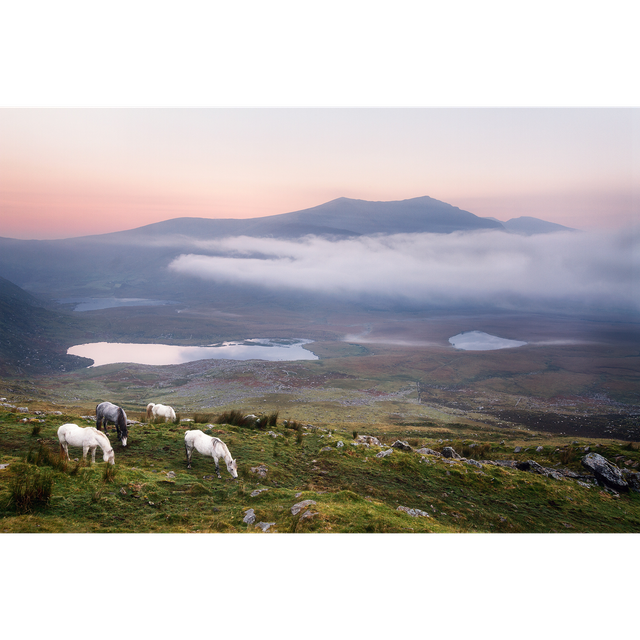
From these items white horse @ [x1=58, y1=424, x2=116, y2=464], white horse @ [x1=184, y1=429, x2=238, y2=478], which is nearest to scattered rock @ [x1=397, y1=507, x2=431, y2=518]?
white horse @ [x1=184, y1=429, x2=238, y2=478]

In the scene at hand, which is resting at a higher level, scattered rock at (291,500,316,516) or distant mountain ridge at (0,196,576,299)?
distant mountain ridge at (0,196,576,299)

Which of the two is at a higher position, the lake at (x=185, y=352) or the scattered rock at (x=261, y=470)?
the scattered rock at (x=261, y=470)

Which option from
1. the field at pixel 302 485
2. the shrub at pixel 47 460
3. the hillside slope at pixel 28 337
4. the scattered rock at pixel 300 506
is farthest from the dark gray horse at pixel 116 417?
the hillside slope at pixel 28 337

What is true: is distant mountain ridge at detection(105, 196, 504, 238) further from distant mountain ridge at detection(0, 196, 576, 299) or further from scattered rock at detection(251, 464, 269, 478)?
scattered rock at detection(251, 464, 269, 478)

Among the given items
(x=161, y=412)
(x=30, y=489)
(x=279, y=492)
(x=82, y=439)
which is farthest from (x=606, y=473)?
(x=161, y=412)

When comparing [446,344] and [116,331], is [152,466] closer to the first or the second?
[116,331]

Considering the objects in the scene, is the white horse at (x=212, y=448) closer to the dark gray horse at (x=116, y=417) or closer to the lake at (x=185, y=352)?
the dark gray horse at (x=116, y=417)
